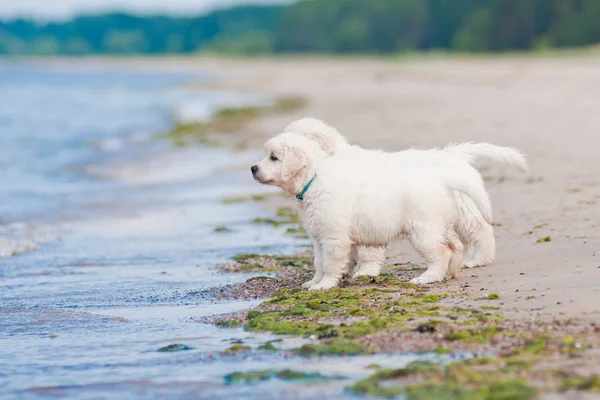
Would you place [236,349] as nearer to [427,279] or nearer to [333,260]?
[333,260]

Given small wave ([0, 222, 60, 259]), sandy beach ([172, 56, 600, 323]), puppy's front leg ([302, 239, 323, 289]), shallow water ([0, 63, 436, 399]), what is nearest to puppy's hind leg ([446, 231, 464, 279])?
sandy beach ([172, 56, 600, 323])

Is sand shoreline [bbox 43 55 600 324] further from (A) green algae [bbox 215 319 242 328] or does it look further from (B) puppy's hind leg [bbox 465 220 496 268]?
(A) green algae [bbox 215 319 242 328]

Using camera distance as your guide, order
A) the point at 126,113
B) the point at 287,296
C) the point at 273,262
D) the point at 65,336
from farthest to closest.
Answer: the point at 126,113
the point at 273,262
the point at 287,296
the point at 65,336

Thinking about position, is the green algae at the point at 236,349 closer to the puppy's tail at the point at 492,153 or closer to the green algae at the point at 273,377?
the green algae at the point at 273,377

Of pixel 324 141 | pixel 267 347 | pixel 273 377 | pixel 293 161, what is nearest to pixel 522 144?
pixel 324 141

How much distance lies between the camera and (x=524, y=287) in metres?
6.81

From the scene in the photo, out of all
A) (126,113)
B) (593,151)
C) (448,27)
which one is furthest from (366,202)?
(448,27)

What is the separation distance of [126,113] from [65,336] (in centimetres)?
3460

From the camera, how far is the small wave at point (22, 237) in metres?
10.8

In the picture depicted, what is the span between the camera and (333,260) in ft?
25.3

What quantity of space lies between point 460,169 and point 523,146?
309 inches

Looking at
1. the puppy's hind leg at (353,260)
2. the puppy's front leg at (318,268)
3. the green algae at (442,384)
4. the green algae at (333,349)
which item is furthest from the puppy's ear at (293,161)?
the green algae at (442,384)

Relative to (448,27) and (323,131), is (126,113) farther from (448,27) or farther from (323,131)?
(448,27)

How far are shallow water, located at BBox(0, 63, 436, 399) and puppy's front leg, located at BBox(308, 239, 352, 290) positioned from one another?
2.44 feet
